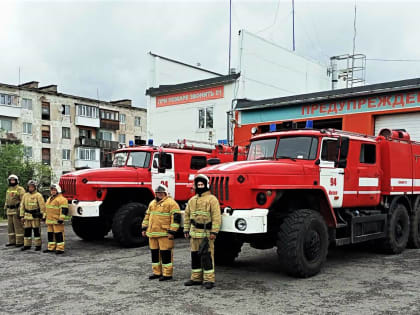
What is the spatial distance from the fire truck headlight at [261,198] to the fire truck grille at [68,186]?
528 centimetres

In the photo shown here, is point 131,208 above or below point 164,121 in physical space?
below

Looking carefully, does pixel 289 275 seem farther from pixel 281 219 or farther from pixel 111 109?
pixel 111 109

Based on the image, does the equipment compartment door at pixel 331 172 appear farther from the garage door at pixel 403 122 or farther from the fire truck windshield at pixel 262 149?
the garage door at pixel 403 122

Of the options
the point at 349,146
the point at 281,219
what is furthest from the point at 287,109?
the point at 281,219

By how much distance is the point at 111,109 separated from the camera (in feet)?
173

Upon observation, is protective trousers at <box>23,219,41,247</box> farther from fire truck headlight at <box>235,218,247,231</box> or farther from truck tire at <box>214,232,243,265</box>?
fire truck headlight at <box>235,218,247,231</box>

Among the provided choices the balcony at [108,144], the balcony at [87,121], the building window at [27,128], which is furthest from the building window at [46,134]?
the balcony at [108,144]

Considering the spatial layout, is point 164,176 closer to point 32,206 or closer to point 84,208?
point 84,208

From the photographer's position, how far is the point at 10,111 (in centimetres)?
4244

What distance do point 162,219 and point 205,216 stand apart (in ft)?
2.77

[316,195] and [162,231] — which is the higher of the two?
[316,195]

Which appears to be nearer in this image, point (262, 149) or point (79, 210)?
point (262, 149)

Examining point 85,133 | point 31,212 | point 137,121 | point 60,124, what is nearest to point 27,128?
point 60,124

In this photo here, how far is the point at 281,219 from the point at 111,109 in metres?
47.5
